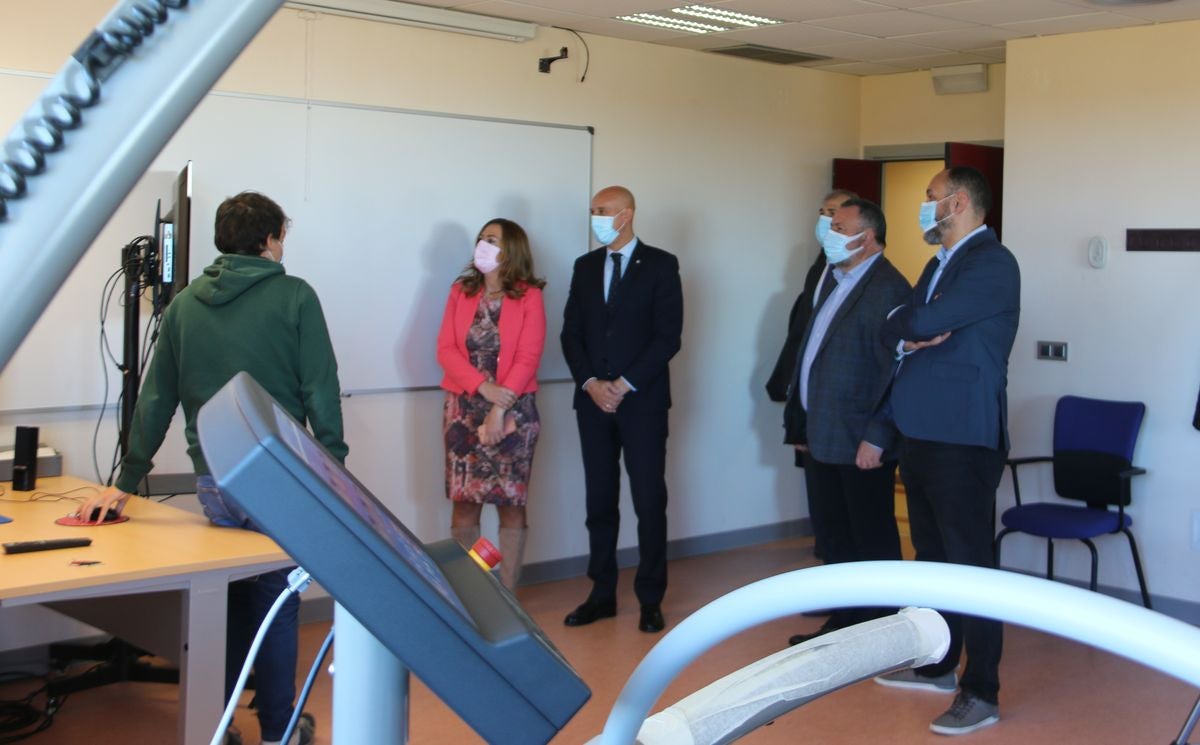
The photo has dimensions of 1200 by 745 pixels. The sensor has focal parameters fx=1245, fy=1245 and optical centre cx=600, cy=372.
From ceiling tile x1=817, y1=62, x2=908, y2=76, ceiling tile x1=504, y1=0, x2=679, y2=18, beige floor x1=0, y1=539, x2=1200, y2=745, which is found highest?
ceiling tile x1=817, y1=62, x2=908, y2=76

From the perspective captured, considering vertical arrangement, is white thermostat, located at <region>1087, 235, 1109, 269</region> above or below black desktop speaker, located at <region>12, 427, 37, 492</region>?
above

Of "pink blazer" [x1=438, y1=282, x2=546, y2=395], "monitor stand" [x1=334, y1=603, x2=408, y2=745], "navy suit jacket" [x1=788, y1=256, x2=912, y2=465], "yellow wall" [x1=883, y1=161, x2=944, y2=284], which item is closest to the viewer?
"monitor stand" [x1=334, y1=603, x2=408, y2=745]

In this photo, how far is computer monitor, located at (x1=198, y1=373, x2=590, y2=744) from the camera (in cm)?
54

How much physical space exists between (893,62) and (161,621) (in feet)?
16.4

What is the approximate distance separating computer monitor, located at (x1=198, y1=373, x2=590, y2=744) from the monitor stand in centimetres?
11

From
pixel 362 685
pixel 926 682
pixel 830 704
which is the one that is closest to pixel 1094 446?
pixel 926 682

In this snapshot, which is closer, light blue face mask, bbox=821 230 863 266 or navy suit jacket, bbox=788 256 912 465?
navy suit jacket, bbox=788 256 912 465

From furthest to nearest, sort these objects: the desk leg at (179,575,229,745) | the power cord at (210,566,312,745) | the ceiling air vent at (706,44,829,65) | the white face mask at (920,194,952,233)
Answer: the ceiling air vent at (706,44,829,65)
the white face mask at (920,194,952,233)
the desk leg at (179,575,229,745)
the power cord at (210,566,312,745)

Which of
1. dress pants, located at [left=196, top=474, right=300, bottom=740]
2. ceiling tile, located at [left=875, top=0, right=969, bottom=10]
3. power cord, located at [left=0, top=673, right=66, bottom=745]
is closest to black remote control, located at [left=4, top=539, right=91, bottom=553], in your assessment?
dress pants, located at [left=196, top=474, right=300, bottom=740]

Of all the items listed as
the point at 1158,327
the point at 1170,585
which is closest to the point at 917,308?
the point at 1158,327

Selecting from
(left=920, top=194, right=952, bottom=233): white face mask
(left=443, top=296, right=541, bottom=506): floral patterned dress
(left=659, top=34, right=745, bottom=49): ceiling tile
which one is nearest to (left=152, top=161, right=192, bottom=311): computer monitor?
(left=443, top=296, right=541, bottom=506): floral patterned dress

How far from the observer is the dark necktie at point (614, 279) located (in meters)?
5.06

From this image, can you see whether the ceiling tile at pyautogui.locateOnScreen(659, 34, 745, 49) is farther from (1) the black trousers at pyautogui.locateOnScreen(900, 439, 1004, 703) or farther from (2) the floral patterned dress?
(1) the black trousers at pyautogui.locateOnScreen(900, 439, 1004, 703)

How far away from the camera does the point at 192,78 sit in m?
0.34
